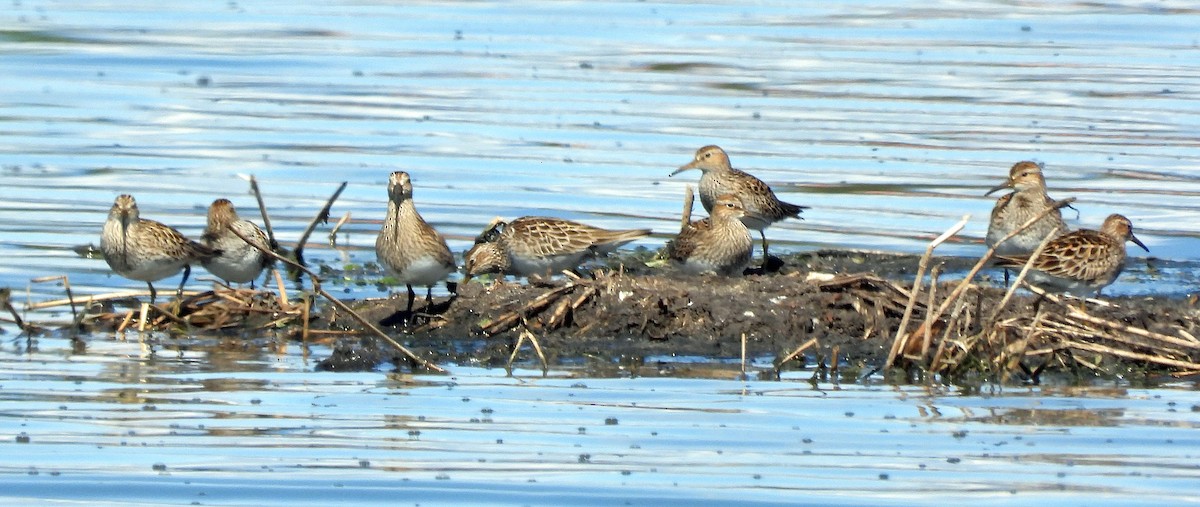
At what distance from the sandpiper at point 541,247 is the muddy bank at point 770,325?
902mm

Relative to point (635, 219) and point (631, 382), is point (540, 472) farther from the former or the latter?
point (635, 219)

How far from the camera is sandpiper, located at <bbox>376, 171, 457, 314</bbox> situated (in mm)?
13523

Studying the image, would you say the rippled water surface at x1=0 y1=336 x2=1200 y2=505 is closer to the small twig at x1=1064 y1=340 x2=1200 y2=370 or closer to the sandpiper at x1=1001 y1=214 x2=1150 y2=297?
the small twig at x1=1064 y1=340 x2=1200 y2=370

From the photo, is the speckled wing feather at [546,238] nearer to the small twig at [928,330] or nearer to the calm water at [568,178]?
the calm water at [568,178]

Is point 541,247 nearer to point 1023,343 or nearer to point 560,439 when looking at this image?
point 1023,343

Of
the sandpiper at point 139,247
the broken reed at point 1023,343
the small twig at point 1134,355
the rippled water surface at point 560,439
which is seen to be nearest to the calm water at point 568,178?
the rippled water surface at point 560,439

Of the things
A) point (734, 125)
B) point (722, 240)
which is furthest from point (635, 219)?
point (734, 125)

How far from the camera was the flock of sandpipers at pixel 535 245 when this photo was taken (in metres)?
13.7

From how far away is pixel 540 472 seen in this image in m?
9.76

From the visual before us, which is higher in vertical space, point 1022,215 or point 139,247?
point 1022,215

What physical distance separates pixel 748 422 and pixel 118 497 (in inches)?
121

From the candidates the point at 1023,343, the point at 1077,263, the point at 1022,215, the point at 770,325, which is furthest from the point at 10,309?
the point at 1022,215

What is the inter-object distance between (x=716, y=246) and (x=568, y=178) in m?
5.60

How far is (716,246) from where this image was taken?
15.2 metres
